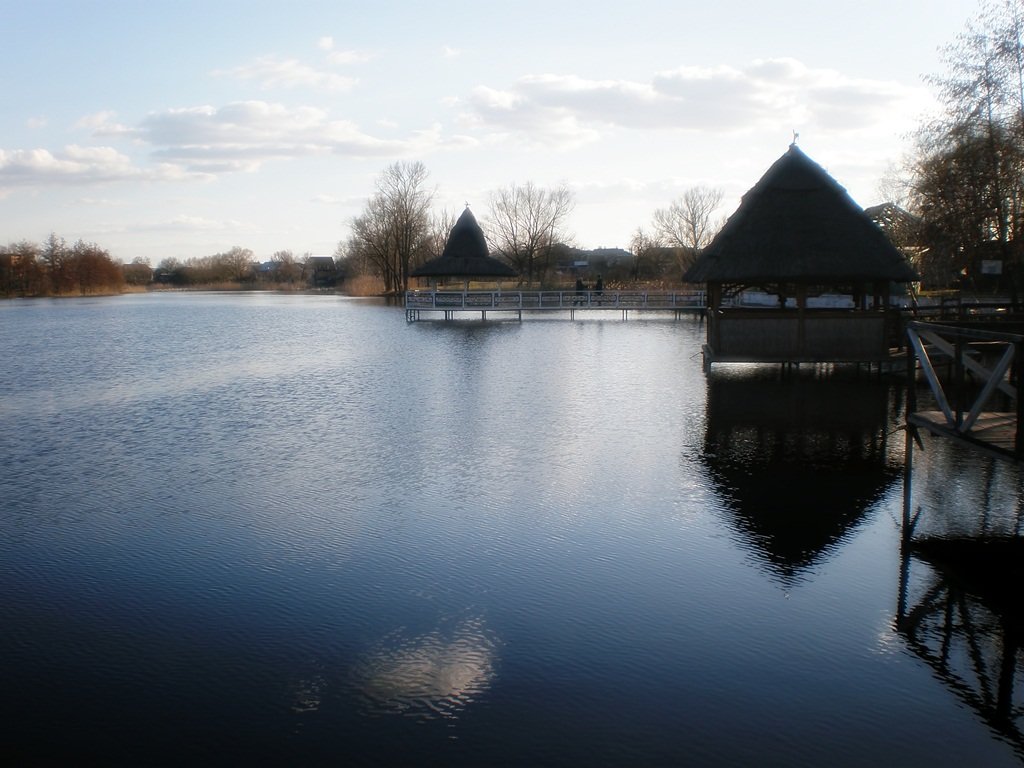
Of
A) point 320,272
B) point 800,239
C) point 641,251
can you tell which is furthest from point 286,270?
point 800,239

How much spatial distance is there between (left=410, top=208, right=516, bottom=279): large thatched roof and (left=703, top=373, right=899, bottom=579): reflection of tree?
26.7 m

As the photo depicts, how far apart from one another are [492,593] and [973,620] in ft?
11.1

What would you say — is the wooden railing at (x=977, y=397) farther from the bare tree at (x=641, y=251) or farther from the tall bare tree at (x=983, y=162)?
the bare tree at (x=641, y=251)

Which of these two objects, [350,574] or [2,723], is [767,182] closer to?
[350,574]

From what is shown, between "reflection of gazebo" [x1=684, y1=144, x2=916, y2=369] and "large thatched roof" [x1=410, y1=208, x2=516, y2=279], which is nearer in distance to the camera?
"reflection of gazebo" [x1=684, y1=144, x2=916, y2=369]

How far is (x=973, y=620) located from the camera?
21.4 feet

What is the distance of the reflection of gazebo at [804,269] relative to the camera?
19.0 m

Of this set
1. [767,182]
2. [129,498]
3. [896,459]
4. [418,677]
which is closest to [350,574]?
[418,677]

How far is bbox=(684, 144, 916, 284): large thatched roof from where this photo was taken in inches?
746

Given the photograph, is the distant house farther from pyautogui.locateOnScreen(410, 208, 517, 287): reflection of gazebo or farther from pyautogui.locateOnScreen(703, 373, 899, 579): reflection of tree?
pyautogui.locateOnScreen(703, 373, 899, 579): reflection of tree

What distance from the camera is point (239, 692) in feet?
18.0

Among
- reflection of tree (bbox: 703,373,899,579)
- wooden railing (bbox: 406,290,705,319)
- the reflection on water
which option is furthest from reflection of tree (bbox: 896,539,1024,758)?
wooden railing (bbox: 406,290,705,319)

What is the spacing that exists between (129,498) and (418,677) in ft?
18.0

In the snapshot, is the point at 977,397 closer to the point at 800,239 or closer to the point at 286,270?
the point at 800,239
